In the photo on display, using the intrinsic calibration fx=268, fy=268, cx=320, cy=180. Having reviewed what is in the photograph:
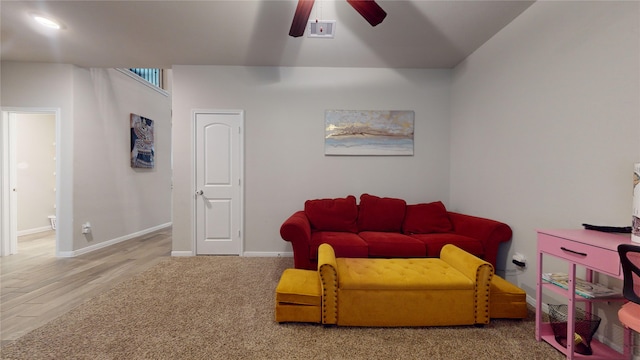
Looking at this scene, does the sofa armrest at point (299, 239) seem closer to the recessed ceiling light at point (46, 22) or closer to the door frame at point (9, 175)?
the recessed ceiling light at point (46, 22)

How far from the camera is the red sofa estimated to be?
9.35 feet

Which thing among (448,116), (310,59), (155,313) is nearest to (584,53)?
(448,116)

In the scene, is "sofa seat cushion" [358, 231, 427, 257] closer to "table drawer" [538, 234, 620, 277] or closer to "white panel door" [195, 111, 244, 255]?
"table drawer" [538, 234, 620, 277]

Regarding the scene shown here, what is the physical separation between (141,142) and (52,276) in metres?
2.90

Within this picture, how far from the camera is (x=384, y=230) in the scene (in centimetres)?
353

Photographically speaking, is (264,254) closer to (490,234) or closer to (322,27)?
(490,234)

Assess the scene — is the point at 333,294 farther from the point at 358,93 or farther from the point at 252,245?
the point at 358,93

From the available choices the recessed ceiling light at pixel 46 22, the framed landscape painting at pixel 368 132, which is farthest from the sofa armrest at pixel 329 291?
the recessed ceiling light at pixel 46 22

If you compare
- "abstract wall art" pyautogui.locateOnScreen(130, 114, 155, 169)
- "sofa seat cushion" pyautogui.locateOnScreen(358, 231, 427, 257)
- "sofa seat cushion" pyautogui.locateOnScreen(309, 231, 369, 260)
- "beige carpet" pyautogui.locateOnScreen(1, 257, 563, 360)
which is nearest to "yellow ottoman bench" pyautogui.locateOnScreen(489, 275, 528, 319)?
"beige carpet" pyautogui.locateOnScreen(1, 257, 563, 360)

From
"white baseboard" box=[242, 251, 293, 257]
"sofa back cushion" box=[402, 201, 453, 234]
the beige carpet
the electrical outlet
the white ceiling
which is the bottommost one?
the beige carpet

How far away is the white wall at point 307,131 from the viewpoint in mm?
3969

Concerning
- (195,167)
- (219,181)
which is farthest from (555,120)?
(195,167)

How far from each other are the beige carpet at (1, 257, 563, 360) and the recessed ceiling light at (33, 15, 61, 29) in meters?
2.88

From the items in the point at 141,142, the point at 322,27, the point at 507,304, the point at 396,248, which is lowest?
the point at 507,304
